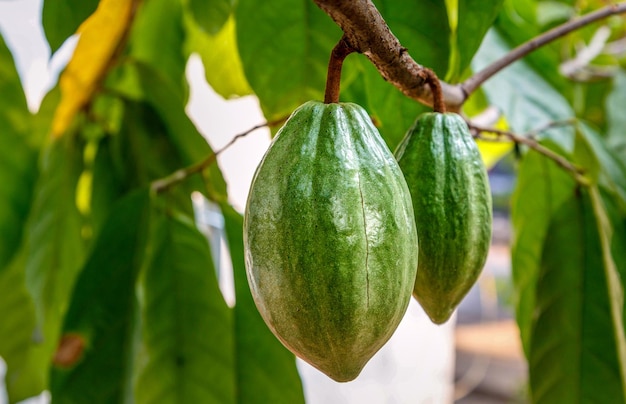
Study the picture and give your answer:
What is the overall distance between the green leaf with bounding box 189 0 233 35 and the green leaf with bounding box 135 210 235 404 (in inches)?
8.2

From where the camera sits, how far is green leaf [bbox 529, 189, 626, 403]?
680 mm

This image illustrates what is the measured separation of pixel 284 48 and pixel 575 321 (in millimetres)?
413

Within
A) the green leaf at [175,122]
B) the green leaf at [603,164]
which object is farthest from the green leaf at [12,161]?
the green leaf at [603,164]

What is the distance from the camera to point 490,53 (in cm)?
71

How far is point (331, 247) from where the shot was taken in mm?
317

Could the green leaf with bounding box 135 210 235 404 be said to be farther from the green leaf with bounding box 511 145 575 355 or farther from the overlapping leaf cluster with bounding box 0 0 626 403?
the green leaf with bounding box 511 145 575 355

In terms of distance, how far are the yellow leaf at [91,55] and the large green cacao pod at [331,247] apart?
43 centimetres

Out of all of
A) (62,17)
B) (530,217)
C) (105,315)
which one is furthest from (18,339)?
(530,217)

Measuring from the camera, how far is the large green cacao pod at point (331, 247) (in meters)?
0.32

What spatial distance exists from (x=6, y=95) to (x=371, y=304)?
0.63m

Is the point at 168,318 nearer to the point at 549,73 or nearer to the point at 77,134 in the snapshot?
the point at 77,134

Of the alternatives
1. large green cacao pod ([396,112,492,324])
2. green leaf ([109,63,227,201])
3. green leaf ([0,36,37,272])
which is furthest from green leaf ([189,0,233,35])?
large green cacao pod ([396,112,492,324])

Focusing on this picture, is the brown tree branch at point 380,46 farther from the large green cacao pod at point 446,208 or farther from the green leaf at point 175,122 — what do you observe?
the green leaf at point 175,122

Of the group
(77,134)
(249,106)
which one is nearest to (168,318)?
(77,134)
